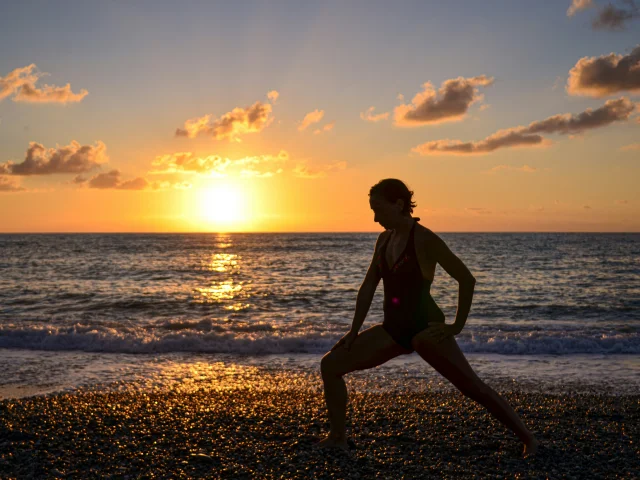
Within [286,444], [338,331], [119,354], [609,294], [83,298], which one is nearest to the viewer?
[286,444]

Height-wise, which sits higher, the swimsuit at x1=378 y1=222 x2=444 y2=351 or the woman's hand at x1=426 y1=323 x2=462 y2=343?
the swimsuit at x1=378 y1=222 x2=444 y2=351

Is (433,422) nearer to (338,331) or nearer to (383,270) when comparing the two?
(383,270)

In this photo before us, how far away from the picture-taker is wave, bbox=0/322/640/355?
1095cm

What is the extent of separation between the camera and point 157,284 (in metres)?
26.3

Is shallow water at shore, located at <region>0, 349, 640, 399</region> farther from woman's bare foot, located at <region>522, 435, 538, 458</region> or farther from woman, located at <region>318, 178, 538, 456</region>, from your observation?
woman, located at <region>318, 178, 538, 456</region>

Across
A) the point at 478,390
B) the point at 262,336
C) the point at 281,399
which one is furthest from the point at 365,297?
the point at 262,336

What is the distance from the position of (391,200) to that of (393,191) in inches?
3.0

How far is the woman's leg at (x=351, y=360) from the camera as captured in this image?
4.23 meters

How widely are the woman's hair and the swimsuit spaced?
0.63 feet

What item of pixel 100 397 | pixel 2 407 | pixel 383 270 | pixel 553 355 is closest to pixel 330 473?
pixel 383 270

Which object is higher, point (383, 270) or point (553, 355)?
point (383, 270)

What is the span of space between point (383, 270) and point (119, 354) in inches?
322

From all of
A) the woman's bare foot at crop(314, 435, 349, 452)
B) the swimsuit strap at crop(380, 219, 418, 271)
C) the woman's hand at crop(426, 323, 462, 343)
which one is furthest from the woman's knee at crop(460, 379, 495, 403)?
the woman's bare foot at crop(314, 435, 349, 452)

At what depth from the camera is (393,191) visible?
13.4ft
